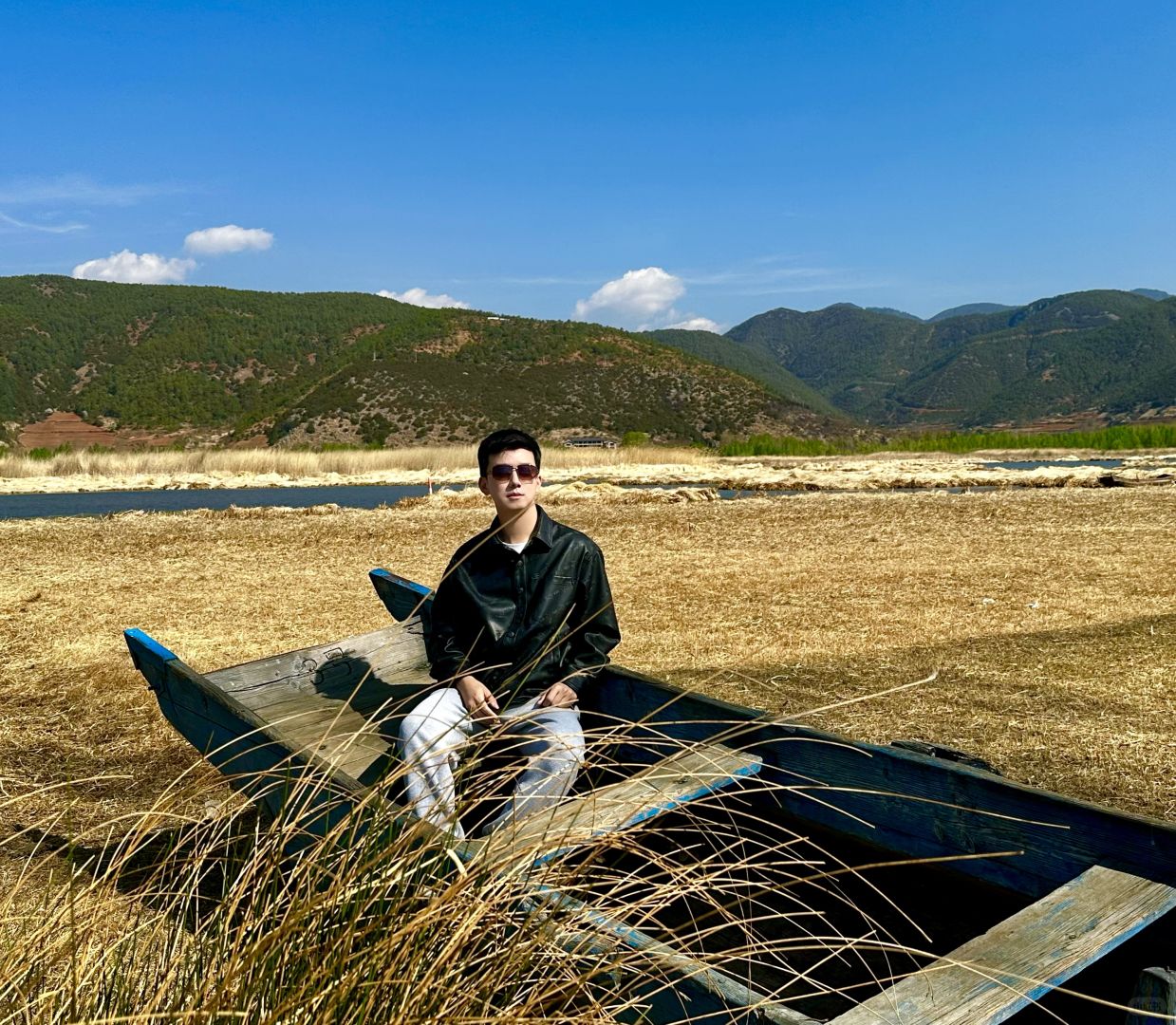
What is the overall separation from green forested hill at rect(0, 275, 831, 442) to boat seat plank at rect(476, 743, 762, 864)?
264 feet

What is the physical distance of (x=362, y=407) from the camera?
8894cm

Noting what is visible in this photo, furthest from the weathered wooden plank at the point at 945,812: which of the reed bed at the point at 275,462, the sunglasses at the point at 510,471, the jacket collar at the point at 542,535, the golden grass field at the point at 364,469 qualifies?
the reed bed at the point at 275,462

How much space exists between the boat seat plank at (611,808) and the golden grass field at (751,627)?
28cm

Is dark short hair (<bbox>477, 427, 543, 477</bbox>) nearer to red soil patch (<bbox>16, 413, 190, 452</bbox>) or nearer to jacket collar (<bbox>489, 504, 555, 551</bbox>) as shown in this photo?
jacket collar (<bbox>489, 504, 555, 551</bbox>)

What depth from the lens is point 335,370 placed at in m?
108

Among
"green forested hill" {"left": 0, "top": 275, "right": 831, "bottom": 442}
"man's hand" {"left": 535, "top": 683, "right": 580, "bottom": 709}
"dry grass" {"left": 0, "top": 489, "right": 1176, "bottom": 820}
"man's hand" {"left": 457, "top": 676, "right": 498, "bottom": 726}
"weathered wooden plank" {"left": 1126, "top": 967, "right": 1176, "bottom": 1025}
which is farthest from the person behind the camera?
"green forested hill" {"left": 0, "top": 275, "right": 831, "bottom": 442}

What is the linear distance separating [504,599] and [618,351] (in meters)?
105

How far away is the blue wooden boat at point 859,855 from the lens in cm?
176

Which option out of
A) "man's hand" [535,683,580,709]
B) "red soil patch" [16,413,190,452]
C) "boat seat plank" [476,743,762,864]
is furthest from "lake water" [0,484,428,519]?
"red soil patch" [16,413,190,452]

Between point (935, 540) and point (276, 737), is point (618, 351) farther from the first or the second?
point (276, 737)

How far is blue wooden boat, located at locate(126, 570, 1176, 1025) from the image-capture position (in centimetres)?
176

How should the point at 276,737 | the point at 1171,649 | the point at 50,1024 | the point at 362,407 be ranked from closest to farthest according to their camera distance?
the point at 50,1024
the point at 276,737
the point at 1171,649
the point at 362,407

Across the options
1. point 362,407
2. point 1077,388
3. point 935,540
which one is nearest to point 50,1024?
point 935,540

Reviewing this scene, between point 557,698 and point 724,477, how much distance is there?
107 ft
